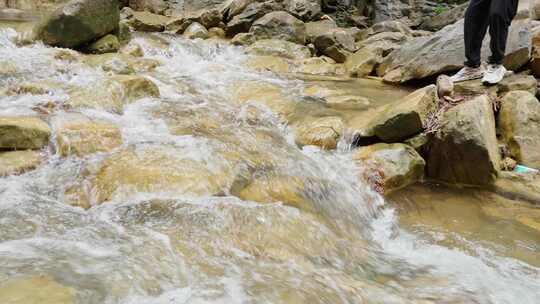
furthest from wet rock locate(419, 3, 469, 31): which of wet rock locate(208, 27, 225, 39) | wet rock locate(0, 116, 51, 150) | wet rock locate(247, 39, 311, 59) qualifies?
wet rock locate(0, 116, 51, 150)

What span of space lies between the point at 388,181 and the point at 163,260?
2718 millimetres

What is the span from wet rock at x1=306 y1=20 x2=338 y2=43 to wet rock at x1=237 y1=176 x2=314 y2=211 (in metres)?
8.14

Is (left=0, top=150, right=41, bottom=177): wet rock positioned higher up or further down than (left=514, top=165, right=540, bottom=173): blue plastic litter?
further down

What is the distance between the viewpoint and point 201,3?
1622cm

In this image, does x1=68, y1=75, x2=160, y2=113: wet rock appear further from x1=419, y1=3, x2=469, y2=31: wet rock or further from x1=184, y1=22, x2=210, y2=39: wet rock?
x1=419, y1=3, x2=469, y2=31: wet rock

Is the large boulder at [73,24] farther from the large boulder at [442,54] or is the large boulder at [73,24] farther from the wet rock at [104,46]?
the large boulder at [442,54]

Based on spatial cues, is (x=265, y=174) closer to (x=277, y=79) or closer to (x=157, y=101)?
(x=157, y=101)

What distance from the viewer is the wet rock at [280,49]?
1055cm

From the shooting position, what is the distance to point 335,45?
35.3 feet

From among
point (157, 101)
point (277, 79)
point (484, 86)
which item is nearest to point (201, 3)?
point (277, 79)

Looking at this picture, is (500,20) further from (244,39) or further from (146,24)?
(146,24)

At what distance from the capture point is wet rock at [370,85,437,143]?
16.0ft

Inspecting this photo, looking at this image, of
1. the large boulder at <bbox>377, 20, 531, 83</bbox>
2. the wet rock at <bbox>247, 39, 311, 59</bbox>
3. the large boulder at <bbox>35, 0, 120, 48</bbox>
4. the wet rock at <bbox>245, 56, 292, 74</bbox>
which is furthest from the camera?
the wet rock at <bbox>247, 39, 311, 59</bbox>

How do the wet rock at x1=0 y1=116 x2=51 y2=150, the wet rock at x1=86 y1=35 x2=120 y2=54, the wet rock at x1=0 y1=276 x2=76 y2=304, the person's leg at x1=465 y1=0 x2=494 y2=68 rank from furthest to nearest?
the wet rock at x1=86 y1=35 x2=120 y2=54, the person's leg at x1=465 y1=0 x2=494 y2=68, the wet rock at x1=0 y1=116 x2=51 y2=150, the wet rock at x1=0 y1=276 x2=76 y2=304
